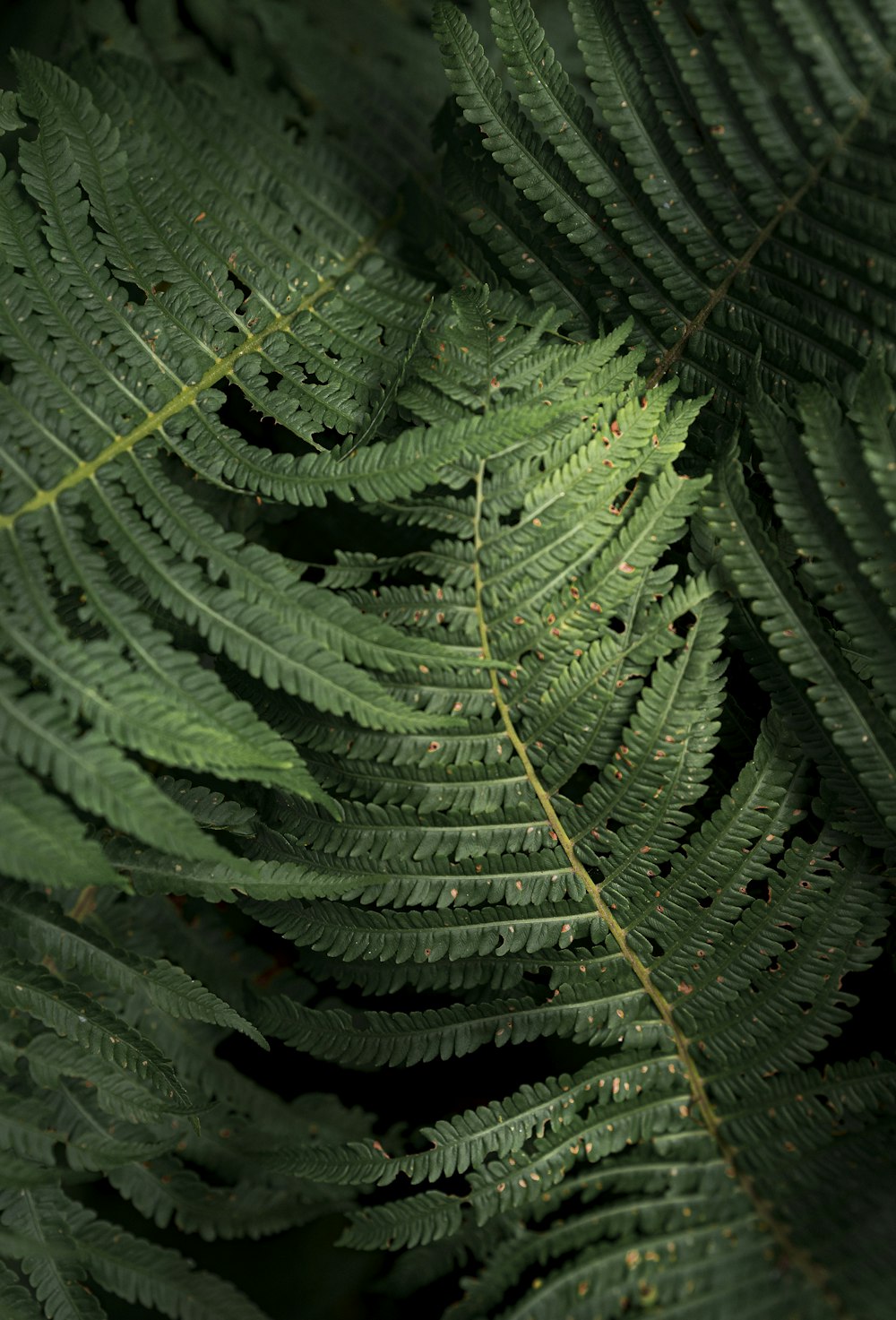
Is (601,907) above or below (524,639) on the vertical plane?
below

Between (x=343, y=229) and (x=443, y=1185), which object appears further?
(x=443, y=1185)

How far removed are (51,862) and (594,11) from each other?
134cm

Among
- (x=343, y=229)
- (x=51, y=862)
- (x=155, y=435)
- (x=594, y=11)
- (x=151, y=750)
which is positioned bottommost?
(x=51, y=862)

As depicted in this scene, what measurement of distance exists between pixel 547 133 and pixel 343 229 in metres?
0.42

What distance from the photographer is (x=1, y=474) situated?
4.17 feet

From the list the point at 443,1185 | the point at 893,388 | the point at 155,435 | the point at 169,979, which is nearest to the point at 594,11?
the point at 893,388

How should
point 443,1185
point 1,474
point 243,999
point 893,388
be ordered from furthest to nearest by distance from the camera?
1. point 443,1185
2. point 243,999
3. point 893,388
4. point 1,474

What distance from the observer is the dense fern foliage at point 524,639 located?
48.5 inches

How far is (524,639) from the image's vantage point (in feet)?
4.58

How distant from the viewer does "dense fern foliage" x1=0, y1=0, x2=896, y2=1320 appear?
1.23 m

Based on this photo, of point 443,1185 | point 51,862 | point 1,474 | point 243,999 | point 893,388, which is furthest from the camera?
point 443,1185

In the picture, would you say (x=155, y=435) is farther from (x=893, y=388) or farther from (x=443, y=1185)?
(x=443, y=1185)

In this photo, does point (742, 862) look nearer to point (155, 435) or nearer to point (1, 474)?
point (155, 435)

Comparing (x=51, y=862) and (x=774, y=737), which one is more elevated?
(x=774, y=737)
